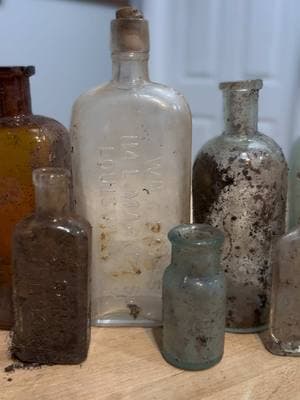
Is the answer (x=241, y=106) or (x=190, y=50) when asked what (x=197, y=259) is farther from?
(x=190, y=50)

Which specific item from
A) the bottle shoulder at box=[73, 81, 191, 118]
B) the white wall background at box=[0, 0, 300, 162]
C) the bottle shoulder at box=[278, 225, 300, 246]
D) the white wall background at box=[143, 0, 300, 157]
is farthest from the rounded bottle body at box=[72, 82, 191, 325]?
the white wall background at box=[143, 0, 300, 157]

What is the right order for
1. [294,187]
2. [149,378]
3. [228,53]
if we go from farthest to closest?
[228,53] < [294,187] < [149,378]

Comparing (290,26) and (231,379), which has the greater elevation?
(290,26)

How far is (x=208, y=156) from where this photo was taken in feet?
1.78

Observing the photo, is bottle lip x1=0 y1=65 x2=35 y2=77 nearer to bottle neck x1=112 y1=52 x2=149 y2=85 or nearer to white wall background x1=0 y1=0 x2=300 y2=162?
bottle neck x1=112 y1=52 x2=149 y2=85

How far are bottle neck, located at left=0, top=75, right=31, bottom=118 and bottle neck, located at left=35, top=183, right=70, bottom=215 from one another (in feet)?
0.37

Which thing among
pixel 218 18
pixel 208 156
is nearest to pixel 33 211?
pixel 208 156

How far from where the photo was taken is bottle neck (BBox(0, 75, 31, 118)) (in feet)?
1.72

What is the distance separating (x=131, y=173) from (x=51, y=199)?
11cm

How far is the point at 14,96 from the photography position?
21.0 inches

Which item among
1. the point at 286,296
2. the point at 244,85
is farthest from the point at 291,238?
the point at 244,85

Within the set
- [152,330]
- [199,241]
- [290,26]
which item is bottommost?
[152,330]

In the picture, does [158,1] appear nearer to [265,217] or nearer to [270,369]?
[265,217]

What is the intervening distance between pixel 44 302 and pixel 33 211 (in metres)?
0.10
